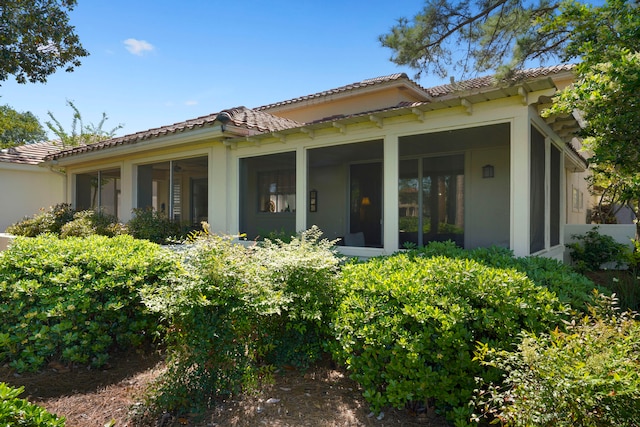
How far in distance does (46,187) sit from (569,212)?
715 inches

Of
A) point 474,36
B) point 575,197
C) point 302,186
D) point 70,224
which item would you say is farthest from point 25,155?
point 575,197

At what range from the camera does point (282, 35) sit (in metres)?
10.2

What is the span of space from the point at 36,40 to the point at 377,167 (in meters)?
9.40

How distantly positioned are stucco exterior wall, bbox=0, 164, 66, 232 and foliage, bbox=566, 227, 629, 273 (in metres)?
15.7

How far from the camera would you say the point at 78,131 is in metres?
22.1

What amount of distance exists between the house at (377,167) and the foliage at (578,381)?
9.37 ft

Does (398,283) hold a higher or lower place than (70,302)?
higher

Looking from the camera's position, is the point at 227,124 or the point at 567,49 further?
the point at 227,124

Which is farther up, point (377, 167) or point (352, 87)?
point (352, 87)

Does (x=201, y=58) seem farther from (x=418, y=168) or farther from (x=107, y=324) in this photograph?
(x=107, y=324)

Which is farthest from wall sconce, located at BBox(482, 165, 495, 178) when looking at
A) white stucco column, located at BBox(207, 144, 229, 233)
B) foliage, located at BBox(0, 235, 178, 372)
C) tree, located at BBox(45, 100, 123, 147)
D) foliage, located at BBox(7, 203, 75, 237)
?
tree, located at BBox(45, 100, 123, 147)

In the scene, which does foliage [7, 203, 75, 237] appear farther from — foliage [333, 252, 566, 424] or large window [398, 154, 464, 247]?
foliage [333, 252, 566, 424]

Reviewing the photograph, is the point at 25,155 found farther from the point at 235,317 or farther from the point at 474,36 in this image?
the point at 474,36

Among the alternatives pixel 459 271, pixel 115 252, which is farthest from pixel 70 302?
pixel 459 271
